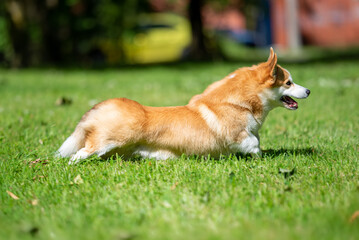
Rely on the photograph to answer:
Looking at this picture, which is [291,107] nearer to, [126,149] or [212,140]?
[212,140]

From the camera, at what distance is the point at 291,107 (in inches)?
155

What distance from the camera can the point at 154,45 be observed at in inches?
814

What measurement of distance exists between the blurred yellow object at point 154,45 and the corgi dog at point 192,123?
50.9 feet

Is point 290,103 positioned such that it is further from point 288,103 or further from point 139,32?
point 139,32

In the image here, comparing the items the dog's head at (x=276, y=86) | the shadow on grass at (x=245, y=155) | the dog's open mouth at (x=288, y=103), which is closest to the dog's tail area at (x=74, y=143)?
the shadow on grass at (x=245, y=155)

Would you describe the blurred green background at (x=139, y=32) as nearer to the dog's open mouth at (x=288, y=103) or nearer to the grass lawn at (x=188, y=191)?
the grass lawn at (x=188, y=191)

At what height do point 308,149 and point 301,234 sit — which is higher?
point 301,234

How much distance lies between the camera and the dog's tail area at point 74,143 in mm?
3707

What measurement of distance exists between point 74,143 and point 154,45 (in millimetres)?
17403

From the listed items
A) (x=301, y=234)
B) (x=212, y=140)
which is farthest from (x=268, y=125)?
(x=301, y=234)

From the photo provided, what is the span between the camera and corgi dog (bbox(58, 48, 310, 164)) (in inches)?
143

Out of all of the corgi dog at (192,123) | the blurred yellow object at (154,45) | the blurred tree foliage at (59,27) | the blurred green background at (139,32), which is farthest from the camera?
the blurred yellow object at (154,45)

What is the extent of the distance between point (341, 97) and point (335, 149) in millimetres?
3640

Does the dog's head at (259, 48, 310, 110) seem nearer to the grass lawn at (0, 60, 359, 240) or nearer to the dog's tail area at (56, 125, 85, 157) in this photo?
the grass lawn at (0, 60, 359, 240)
